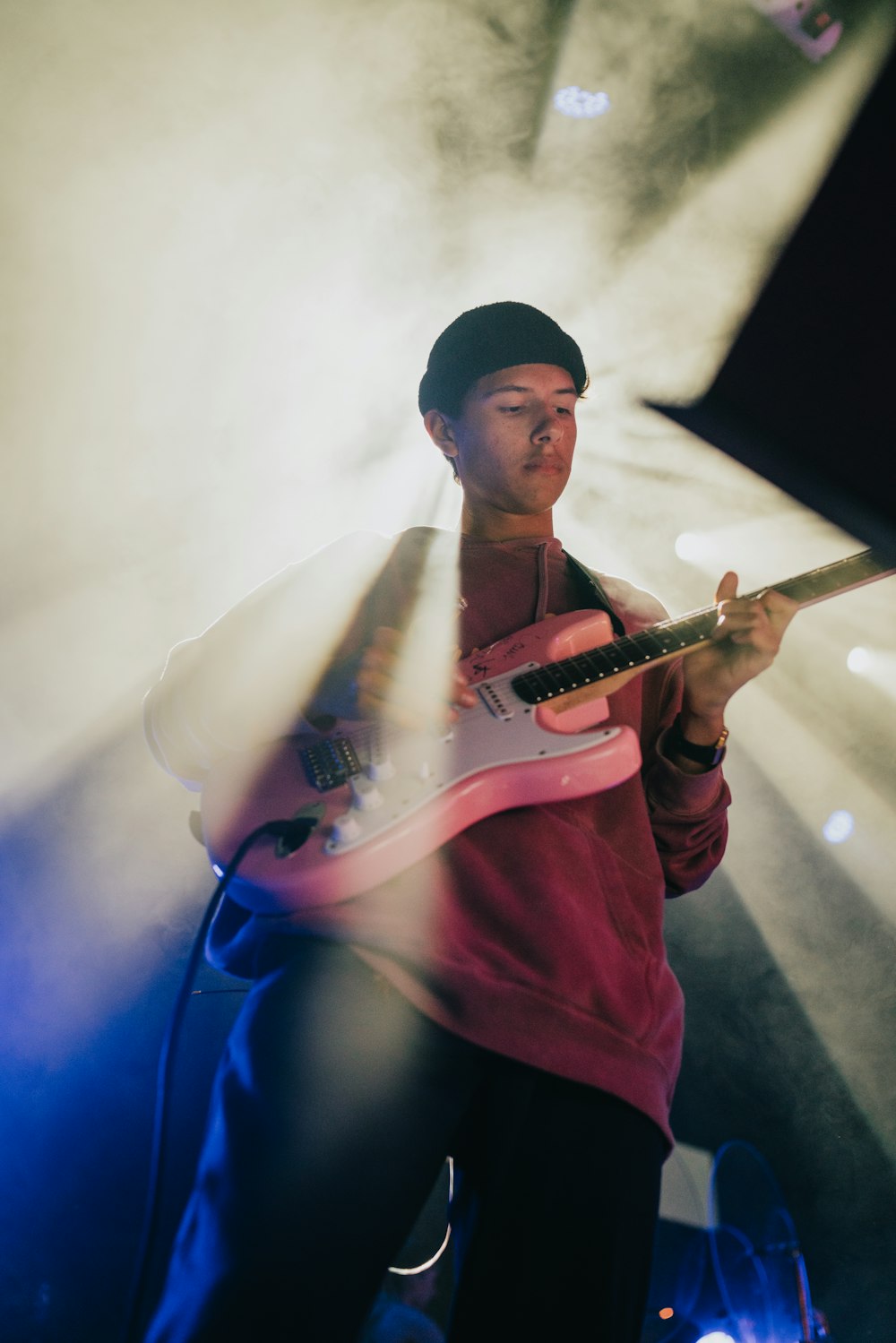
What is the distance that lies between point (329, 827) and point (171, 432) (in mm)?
2243

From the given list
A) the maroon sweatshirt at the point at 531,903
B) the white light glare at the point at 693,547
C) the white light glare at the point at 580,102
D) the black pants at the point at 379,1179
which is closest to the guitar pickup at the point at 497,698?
the maroon sweatshirt at the point at 531,903

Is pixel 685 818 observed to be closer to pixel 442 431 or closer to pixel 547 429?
pixel 547 429

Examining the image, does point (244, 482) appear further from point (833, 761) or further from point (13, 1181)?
point (833, 761)

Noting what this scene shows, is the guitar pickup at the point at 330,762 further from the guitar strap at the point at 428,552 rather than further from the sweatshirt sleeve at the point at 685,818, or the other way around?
the sweatshirt sleeve at the point at 685,818

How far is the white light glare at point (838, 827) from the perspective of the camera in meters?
2.81

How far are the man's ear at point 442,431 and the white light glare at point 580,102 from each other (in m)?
1.40

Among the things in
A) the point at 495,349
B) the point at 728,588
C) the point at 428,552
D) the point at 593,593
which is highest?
the point at 495,349

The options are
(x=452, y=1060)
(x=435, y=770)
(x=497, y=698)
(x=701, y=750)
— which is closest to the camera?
(x=452, y=1060)

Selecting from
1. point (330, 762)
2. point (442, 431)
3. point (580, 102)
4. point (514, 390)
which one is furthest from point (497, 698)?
point (580, 102)

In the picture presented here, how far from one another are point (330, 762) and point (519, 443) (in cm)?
106

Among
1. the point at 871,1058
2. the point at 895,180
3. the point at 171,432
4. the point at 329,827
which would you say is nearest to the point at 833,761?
the point at 871,1058

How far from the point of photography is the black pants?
0.70 metres

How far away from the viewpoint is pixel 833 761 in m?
2.87

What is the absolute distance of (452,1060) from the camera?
875mm
